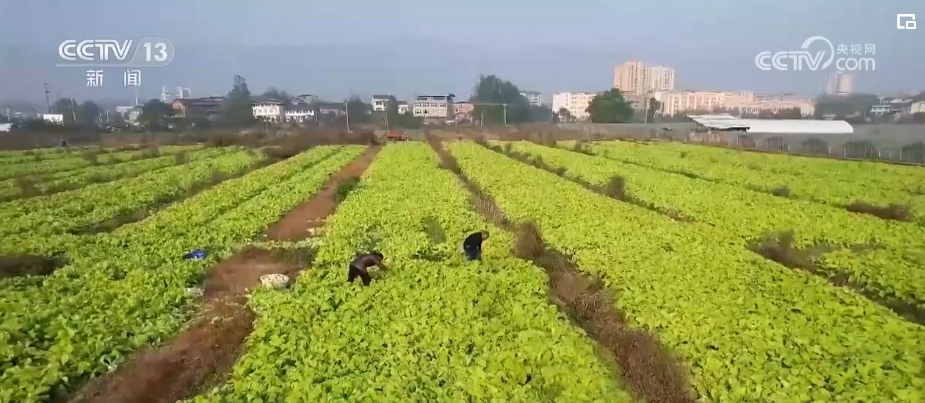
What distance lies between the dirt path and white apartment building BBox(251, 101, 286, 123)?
2170 inches

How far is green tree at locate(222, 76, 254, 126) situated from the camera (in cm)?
5981

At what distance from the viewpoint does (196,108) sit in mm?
56062

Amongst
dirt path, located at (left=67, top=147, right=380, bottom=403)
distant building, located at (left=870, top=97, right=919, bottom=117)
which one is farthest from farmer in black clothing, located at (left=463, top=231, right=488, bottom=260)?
distant building, located at (left=870, top=97, right=919, bottom=117)

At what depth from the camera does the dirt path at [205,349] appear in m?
7.37

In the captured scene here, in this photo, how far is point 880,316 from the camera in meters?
8.36

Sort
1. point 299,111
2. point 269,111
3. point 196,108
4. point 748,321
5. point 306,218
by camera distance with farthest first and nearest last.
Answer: point 299,111 < point 269,111 < point 196,108 < point 306,218 < point 748,321

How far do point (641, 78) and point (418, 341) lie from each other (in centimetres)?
6137

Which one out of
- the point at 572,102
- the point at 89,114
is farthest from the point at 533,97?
the point at 89,114

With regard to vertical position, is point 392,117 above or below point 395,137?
above

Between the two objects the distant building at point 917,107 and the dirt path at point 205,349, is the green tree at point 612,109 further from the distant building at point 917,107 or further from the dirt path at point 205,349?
the dirt path at point 205,349

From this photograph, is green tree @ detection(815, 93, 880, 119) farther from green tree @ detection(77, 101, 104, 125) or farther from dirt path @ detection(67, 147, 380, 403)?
green tree @ detection(77, 101, 104, 125)

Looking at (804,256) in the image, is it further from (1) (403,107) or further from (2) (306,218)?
(1) (403,107)

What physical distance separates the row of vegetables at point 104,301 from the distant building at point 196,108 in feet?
131

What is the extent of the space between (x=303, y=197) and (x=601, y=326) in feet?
50.1
